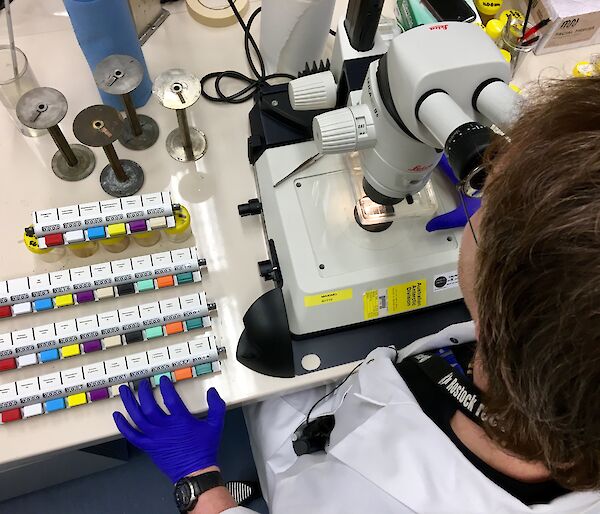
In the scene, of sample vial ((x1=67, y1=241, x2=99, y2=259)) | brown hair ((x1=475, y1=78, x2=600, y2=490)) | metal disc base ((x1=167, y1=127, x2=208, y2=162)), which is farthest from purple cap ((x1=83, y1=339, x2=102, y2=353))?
brown hair ((x1=475, y1=78, x2=600, y2=490))

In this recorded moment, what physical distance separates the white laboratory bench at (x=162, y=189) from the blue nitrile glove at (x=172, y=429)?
0.03 metres

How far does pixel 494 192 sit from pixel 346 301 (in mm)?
440

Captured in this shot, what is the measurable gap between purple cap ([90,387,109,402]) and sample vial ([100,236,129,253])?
0.87ft

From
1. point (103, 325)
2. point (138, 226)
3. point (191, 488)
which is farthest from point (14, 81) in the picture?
point (191, 488)

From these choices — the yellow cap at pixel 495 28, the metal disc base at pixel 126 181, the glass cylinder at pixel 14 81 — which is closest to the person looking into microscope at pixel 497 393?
the metal disc base at pixel 126 181

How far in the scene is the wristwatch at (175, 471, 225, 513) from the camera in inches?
36.0

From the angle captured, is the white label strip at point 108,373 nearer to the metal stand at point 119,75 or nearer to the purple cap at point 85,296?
the purple cap at point 85,296

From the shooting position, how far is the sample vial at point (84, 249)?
965 millimetres

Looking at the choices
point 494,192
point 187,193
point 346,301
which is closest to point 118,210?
point 187,193

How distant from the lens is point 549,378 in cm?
46

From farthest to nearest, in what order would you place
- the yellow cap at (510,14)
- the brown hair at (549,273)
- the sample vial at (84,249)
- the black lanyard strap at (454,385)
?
1. the yellow cap at (510,14)
2. the sample vial at (84,249)
3. the black lanyard strap at (454,385)
4. the brown hair at (549,273)

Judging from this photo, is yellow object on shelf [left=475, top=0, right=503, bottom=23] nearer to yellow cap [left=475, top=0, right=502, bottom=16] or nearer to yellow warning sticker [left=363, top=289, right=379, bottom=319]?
yellow cap [left=475, top=0, right=502, bottom=16]

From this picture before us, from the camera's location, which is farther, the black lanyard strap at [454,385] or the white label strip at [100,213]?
the white label strip at [100,213]

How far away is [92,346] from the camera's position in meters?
0.91
